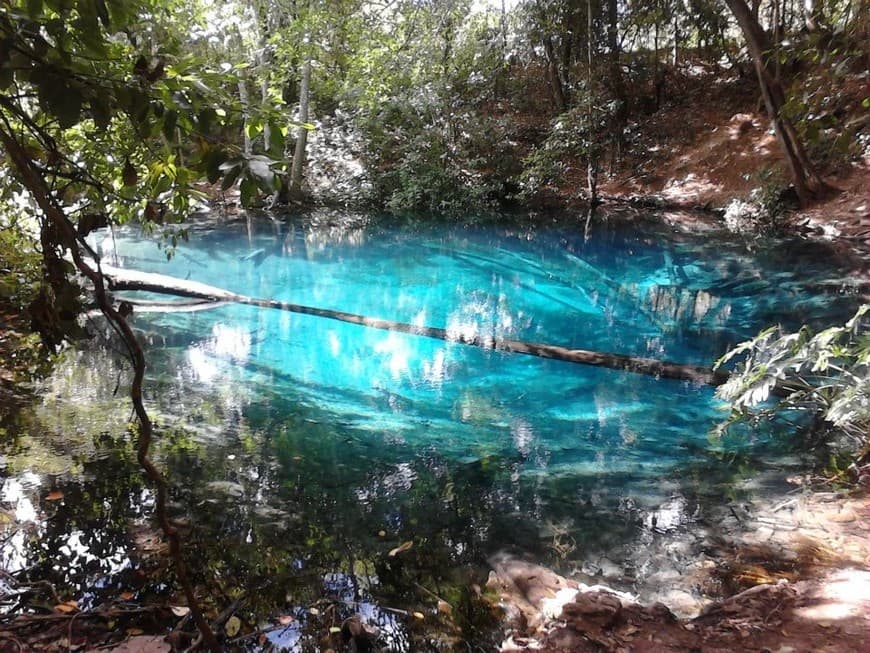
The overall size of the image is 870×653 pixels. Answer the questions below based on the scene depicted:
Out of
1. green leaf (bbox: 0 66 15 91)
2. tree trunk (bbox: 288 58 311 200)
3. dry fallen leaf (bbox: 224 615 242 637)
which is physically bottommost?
dry fallen leaf (bbox: 224 615 242 637)

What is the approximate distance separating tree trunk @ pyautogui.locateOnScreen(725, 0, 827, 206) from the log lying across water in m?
5.22

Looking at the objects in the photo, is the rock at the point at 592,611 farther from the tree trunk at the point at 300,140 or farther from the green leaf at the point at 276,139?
the tree trunk at the point at 300,140

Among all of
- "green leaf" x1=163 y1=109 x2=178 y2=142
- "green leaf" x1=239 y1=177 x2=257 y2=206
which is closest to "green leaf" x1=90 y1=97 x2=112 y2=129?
"green leaf" x1=163 y1=109 x2=178 y2=142

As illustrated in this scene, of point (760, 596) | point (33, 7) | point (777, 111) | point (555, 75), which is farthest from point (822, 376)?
point (555, 75)

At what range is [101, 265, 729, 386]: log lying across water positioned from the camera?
17.8 ft

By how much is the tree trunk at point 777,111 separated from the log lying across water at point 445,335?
17.1 ft

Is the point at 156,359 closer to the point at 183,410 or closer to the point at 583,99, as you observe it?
the point at 183,410

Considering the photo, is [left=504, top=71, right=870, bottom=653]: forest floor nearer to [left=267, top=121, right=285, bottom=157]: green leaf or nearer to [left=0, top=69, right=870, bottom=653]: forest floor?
[left=0, top=69, right=870, bottom=653]: forest floor

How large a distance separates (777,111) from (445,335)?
574 cm

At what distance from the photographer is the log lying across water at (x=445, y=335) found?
5.41 m

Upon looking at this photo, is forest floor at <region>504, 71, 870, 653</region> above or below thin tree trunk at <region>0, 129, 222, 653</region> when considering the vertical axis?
below

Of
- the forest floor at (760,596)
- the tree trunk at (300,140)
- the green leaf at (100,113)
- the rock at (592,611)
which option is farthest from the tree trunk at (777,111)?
the green leaf at (100,113)

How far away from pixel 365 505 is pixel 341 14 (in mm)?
12205

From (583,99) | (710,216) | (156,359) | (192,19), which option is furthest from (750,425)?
(583,99)
